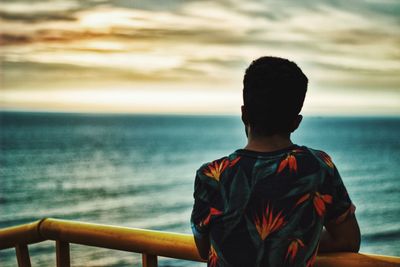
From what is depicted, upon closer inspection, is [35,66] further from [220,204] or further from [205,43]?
[220,204]

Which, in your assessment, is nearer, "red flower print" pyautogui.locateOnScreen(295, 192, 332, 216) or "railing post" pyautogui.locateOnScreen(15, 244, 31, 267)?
"red flower print" pyautogui.locateOnScreen(295, 192, 332, 216)

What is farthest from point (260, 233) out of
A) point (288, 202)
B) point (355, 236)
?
point (355, 236)

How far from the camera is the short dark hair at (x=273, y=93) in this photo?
148cm

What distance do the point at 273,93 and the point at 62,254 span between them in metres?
1.12

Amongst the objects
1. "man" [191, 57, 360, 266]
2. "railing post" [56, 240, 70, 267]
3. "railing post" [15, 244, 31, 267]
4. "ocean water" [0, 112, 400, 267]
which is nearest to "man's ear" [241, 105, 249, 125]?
"man" [191, 57, 360, 266]

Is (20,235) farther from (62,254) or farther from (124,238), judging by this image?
(124,238)

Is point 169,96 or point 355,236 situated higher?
point 355,236

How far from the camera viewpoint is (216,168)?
156cm

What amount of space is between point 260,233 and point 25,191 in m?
40.9

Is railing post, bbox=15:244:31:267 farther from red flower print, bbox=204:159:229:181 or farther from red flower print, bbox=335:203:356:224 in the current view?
red flower print, bbox=335:203:356:224

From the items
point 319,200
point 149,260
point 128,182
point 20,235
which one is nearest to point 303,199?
point 319,200

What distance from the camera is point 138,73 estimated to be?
7438cm

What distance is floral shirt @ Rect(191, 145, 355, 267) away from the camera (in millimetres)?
1463

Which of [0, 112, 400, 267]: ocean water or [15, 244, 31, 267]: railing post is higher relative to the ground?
[15, 244, 31, 267]: railing post
